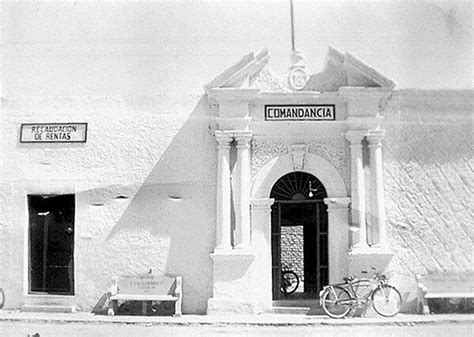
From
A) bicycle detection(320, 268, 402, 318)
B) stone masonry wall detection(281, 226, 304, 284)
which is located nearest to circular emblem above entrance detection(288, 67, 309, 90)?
bicycle detection(320, 268, 402, 318)

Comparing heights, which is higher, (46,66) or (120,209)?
(46,66)

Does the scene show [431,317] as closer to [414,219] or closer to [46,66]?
[414,219]

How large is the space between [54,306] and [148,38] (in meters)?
3.82

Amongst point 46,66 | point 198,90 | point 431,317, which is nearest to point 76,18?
point 46,66

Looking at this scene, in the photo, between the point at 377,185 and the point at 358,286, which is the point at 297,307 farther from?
the point at 377,185

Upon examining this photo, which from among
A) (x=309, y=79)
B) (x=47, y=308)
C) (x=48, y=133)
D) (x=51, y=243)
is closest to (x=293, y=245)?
(x=309, y=79)

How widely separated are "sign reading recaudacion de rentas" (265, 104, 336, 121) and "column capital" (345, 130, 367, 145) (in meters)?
0.32

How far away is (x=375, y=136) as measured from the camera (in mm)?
8703

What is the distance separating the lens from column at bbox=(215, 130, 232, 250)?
894 cm

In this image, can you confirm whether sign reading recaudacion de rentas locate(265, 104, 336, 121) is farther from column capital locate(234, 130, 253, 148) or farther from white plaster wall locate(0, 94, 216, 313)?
white plaster wall locate(0, 94, 216, 313)

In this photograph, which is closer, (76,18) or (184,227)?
(76,18)

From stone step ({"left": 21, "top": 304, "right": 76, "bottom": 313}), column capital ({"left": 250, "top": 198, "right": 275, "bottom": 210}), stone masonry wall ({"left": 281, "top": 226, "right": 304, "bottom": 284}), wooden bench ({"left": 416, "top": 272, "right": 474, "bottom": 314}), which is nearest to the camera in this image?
wooden bench ({"left": 416, "top": 272, "right": 474, "bottom": 314})

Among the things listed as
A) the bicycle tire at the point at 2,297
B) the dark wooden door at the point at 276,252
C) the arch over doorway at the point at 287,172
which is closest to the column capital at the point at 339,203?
the arch over doorway at the point at 287,172

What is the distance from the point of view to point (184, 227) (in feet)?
28.8
